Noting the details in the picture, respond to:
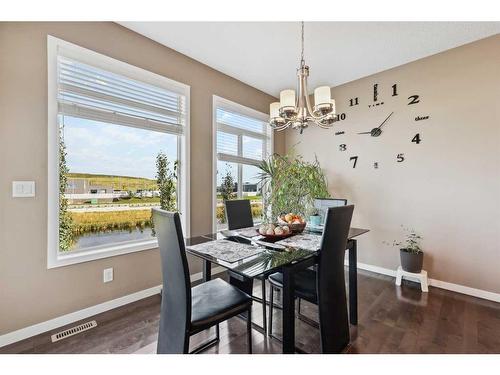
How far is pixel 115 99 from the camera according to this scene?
2342 mm

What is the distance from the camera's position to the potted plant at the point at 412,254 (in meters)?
2.77

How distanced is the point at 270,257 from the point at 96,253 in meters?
1.73

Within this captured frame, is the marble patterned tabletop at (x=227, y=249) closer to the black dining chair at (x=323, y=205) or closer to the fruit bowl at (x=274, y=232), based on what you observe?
the fruit bowl at (x=274, y=232)

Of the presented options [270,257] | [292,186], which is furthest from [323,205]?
[270,257]

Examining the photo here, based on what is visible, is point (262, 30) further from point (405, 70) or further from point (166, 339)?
point (166, 339)

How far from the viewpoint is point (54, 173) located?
1.95 meters

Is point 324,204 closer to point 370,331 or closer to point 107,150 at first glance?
point 370,331

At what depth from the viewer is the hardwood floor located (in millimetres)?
1718

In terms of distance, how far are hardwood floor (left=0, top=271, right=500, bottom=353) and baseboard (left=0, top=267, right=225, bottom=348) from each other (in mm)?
49

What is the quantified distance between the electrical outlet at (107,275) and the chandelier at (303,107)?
7.10ft

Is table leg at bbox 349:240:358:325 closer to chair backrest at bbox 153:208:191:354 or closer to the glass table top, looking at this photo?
the glass table top

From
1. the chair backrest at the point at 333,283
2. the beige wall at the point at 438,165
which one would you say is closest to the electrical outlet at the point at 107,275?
the chair backrest at the point at 333,283
